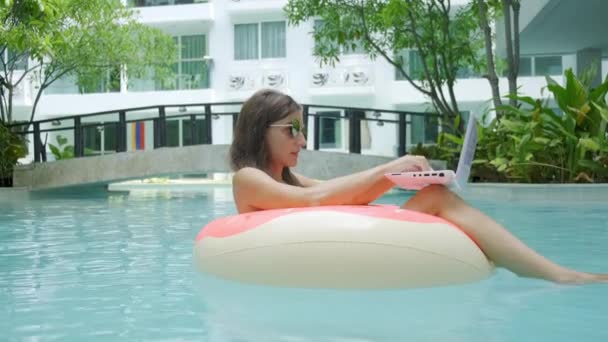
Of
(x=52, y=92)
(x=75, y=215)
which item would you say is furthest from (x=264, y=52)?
(x=75, y=215)

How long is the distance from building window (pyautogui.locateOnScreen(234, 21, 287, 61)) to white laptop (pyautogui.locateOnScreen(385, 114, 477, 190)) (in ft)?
83.5

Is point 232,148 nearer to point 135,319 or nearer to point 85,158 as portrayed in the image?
point 135,319

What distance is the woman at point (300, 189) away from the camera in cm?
390

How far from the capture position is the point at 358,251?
385 centimetres

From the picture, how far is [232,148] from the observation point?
4430 millimetres

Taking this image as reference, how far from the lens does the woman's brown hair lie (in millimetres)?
4281

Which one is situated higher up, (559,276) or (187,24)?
(187,24)

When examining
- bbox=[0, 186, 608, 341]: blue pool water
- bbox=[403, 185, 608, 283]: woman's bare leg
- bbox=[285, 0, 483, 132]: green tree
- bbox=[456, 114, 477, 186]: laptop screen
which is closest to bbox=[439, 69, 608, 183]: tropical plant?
bbox=[285, 0, 483, 132]: green tree

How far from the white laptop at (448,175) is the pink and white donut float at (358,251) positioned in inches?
9.2

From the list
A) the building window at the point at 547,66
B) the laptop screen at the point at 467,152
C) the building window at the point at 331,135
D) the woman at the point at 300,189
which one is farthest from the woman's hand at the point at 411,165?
the building window at the point at 547,66

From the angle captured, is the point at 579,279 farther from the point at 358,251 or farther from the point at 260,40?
the point at 260,40

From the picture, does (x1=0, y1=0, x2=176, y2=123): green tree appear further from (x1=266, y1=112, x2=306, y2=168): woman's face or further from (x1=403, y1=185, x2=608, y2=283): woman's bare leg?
(x1=403, y1=185, x2=608, y2=283): woman's bare leg

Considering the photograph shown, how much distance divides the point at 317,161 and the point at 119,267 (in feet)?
37.7

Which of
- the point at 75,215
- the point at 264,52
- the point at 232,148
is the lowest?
the point at 75,215
